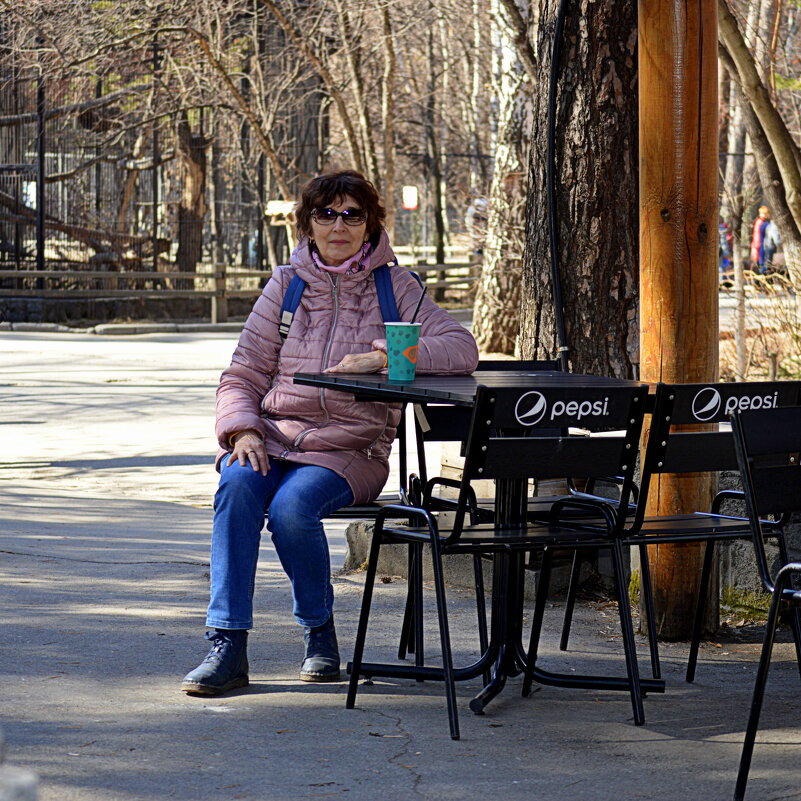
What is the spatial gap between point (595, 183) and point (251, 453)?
2.49m

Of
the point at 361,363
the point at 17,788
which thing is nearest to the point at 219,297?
the point at 361,363

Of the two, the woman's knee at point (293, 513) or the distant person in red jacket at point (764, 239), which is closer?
the woman's knee at point (293, 513)

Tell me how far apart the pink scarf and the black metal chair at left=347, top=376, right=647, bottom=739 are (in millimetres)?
844

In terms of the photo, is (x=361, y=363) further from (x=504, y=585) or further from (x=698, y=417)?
(x=698, y=417)

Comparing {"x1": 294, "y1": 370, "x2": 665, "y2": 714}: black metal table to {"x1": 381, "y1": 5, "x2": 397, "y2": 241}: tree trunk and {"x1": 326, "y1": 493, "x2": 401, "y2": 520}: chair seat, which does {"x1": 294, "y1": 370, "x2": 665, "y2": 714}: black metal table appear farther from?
{"x1": 381, "y1": 5, "x2": 397, "y2": 241}: tree trunk

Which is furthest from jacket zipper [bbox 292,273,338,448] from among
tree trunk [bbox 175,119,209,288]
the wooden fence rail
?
tree trunk [bbox 175,119,209,288]

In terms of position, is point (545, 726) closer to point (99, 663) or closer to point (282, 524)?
point (282, 524)

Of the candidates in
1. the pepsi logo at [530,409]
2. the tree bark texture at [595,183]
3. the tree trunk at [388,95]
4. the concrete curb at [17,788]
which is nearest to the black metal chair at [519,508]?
the pepsi logo at [530,409]

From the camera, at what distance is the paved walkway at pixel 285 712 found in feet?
12.1

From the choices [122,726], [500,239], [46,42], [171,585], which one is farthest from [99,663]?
[46,42]

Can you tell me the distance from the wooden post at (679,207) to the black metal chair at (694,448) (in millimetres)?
534

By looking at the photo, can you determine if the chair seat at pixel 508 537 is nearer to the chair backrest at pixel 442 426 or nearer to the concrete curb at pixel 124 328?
the chair backrest at pixel 442 426

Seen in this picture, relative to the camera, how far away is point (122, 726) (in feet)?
13.5

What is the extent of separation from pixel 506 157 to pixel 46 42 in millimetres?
9477
